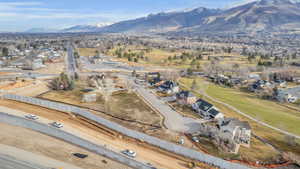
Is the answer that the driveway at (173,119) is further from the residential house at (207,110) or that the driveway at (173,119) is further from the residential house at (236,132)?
the residential house at (236,132)

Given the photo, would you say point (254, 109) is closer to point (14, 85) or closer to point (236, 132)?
point (236, 132)

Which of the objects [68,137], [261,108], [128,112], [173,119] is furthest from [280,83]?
[68,137]

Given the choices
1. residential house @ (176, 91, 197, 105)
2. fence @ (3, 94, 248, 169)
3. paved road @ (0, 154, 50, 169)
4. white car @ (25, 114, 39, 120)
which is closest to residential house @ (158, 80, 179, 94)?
residential house @ (176, 91, 197, 105)

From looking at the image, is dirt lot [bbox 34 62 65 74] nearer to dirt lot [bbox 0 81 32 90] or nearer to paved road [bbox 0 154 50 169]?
dirt lot [bbox 0 81 32 90]

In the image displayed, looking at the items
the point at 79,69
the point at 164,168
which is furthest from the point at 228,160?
the point at 79,69

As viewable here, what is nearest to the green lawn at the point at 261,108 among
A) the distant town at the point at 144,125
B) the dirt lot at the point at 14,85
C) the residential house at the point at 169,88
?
the distant town at the point at 144,125

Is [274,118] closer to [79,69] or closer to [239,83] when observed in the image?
[239,83]
